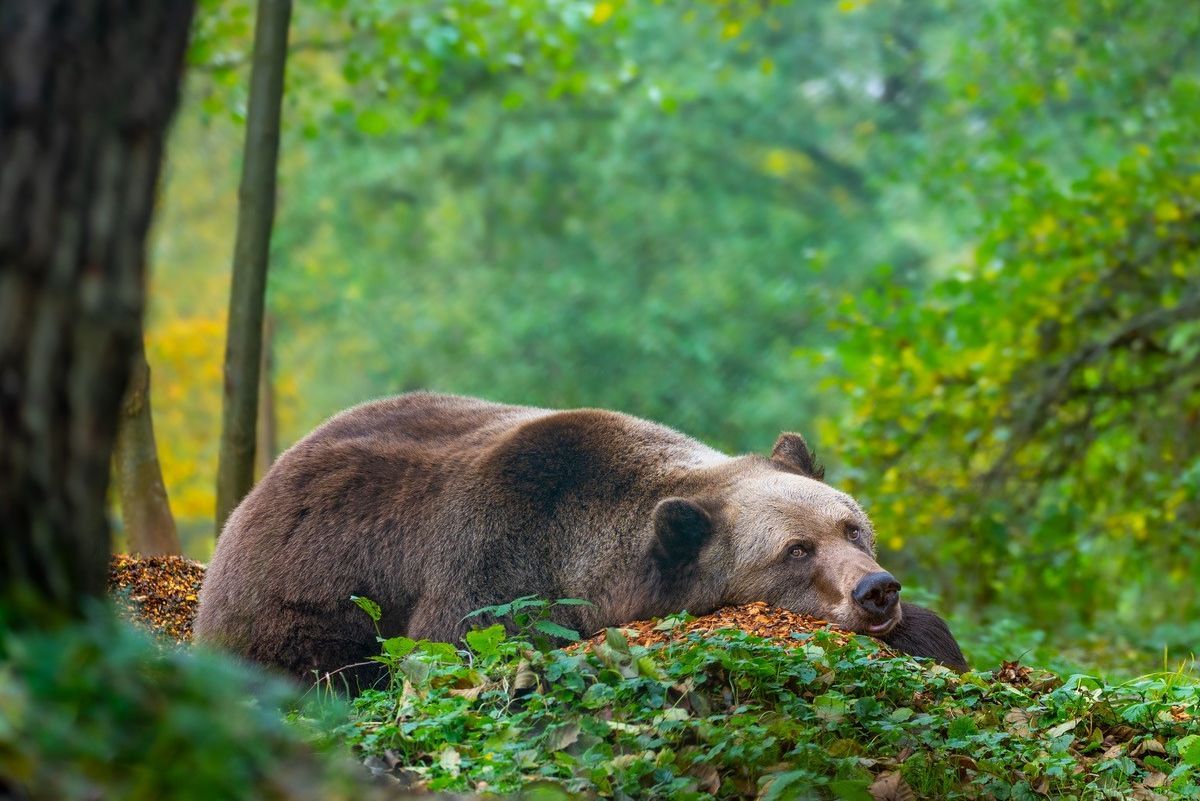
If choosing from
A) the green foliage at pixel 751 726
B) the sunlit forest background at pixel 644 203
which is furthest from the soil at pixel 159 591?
the sunlit forest background at pixel 644 203

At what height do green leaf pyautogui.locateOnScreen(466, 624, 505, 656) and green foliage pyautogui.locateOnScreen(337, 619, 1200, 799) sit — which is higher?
green leaf pyautogui.locateOnScreen(466, 624, 505, 656)

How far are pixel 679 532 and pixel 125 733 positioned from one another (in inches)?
161

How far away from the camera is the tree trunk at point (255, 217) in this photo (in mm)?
7840

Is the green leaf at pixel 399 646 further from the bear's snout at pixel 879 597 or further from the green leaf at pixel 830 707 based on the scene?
the bear's snout at pixel 879 597

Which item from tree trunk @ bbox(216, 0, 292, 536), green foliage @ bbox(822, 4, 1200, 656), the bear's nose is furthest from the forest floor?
green foliage @ bbox(822, 4, 1200, 656)

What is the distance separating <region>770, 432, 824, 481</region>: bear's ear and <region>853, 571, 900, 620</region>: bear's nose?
4.09ft

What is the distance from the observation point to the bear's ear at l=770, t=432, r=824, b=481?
22.3ft

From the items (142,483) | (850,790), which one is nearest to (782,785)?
(850,790)

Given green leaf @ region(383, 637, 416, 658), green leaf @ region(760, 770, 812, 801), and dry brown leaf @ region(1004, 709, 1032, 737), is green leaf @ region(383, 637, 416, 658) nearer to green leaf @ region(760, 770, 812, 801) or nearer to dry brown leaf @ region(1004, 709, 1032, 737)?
green leaf @ region(760, 770, 812, 801)

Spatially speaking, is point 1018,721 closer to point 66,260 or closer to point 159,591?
point 66,260

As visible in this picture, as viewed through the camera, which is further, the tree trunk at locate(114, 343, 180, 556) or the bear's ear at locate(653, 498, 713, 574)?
the tree trunk at locate(114, 343, 180, 556)

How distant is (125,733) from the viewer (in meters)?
2.18

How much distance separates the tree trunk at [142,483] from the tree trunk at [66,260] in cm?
550

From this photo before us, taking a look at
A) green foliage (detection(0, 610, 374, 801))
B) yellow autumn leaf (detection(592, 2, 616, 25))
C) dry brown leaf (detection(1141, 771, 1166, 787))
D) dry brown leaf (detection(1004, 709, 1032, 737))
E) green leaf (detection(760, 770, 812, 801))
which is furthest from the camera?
yellow autumn leaf (detection(592, 2, 616, 25))
